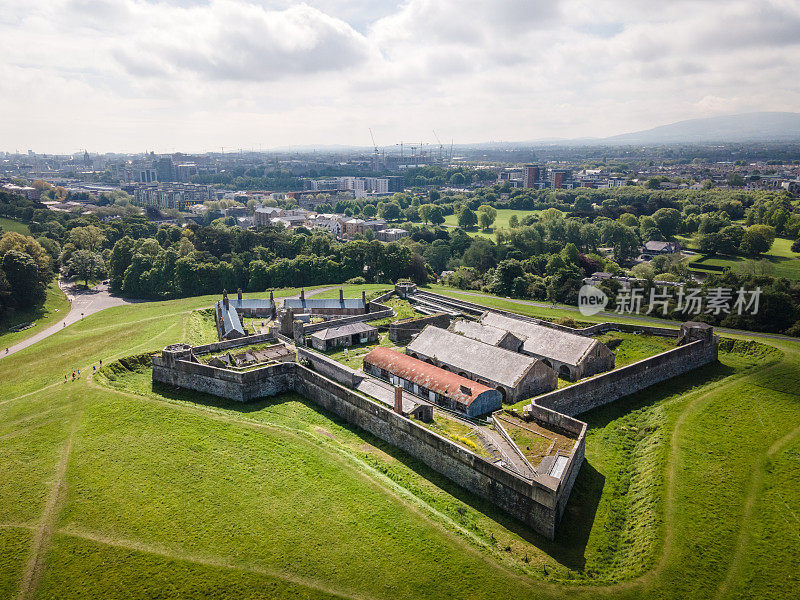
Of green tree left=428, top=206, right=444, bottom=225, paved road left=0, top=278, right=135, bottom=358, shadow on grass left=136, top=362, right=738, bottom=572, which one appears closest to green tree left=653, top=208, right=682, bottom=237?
green tree left=428, top=206, right=444, bottom=225

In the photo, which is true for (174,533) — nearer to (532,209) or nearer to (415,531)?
(415,531)

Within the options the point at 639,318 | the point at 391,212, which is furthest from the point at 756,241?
the point at 391,212

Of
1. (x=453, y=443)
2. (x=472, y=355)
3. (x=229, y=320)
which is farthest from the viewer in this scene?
(x=229, y=320)

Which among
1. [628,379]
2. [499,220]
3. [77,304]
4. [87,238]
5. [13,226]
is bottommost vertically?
[77,304]

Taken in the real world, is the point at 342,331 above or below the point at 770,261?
above

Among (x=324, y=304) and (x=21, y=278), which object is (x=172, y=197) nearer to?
(x=21, y=278)

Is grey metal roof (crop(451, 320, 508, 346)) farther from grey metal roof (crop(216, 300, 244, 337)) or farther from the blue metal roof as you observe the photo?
the blue metal roof

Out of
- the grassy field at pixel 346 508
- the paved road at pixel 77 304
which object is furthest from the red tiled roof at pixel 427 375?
the paved road at pixel 77 304

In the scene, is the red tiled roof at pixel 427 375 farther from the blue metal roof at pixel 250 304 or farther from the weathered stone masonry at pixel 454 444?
the blue metal roof at pixel 250 304
